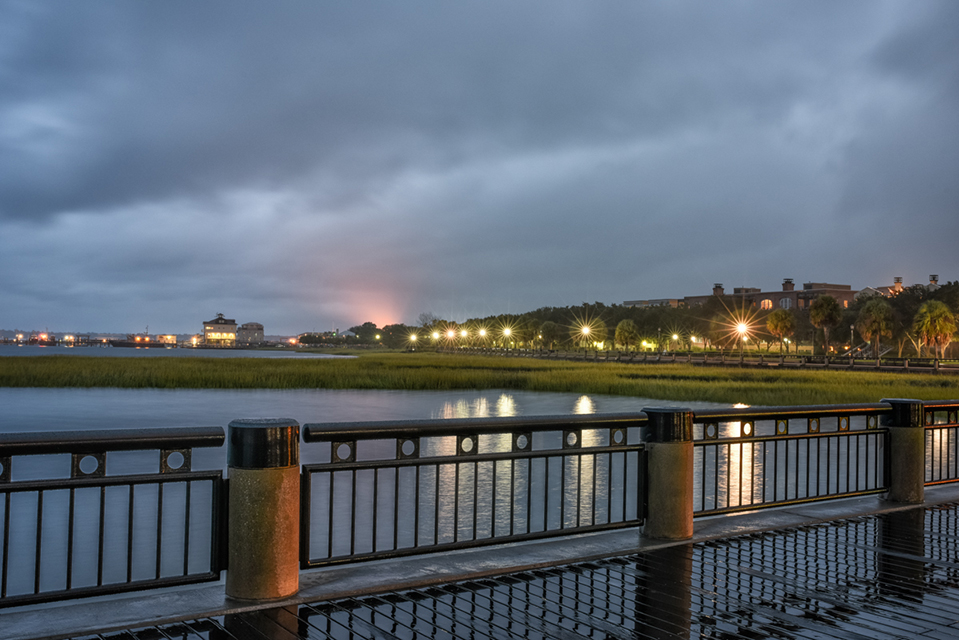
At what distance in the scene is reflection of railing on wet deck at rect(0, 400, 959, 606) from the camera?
4.80 meters

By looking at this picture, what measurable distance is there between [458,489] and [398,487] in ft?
3.98

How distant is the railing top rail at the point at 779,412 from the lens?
23.7 feet

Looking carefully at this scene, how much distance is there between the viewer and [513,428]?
239 inches

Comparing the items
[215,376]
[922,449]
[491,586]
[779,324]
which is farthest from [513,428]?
[779,324]

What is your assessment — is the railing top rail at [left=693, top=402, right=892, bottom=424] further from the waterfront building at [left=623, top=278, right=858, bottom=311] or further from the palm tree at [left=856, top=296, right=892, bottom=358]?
the waterfront building at [left=623, top=278, right=858, bottom=311]

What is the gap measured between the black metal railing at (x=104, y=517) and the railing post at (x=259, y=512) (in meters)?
0.15

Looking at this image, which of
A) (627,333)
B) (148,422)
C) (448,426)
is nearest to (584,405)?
(148,422)

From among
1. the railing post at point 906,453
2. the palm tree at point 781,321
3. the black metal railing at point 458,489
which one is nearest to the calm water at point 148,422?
the black metal railing at point 458,489

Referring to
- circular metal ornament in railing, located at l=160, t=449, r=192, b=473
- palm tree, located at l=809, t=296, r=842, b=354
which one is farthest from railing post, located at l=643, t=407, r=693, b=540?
palm tree, located at l=809, t=296, r=842, b=354

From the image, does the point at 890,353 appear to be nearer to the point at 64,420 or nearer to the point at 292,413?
the point at 292,413

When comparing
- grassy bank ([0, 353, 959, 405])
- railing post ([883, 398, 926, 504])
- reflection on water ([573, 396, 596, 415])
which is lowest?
reflection on water ([573, 396, 596, 415])

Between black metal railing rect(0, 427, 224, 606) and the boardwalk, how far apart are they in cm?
76

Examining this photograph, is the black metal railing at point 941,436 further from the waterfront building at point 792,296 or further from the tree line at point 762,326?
the waterfront building at point 792,296

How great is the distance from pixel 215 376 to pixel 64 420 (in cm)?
1538
